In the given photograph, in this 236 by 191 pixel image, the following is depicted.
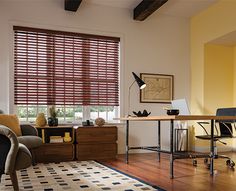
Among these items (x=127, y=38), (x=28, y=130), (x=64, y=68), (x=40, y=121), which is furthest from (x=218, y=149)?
Answer: (x=28, y=130)

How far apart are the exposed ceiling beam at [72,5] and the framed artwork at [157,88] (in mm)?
1790

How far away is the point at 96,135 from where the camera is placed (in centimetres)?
500

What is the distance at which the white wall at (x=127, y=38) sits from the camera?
5.02 meters

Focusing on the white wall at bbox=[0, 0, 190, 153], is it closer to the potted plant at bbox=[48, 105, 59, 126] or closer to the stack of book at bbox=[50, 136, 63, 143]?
the potted plant at bbox=[48, 105, 59, 126]

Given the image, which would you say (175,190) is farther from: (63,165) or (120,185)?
(63,165)

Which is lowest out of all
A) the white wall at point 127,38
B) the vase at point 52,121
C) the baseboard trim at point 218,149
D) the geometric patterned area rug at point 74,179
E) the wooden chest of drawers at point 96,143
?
the baseboard trim at point 218,149

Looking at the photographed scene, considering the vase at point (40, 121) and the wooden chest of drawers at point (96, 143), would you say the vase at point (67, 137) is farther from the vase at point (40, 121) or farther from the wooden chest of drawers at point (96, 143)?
the vase at point (40, 121)

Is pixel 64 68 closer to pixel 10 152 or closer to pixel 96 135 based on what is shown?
pixel 96 135

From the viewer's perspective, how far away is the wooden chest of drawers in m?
4.89

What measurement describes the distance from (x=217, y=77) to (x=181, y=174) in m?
3.06

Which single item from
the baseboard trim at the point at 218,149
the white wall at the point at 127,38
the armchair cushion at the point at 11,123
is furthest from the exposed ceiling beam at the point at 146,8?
the armchair cushion at the point at 11,123

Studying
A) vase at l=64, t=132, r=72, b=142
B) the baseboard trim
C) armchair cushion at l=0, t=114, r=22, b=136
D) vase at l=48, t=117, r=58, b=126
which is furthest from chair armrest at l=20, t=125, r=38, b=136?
the baseboard trim

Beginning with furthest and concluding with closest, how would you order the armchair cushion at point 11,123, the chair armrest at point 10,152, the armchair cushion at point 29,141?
the armchair cushion at point 11,123
the armchair cushion at point 29,141
the chair armrest at point 10,152

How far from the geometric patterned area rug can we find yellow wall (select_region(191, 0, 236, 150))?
280cm
